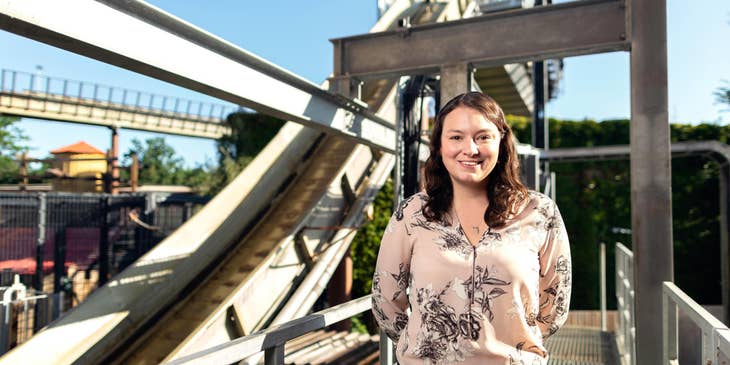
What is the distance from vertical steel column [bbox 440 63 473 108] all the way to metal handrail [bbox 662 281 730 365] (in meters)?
3.06

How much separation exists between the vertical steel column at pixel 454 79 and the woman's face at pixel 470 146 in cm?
428

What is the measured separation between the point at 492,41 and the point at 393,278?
186 inches

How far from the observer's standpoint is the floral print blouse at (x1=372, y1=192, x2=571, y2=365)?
149 centimetres

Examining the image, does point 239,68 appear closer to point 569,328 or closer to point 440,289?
point 440,289

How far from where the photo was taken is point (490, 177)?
66.8 inches

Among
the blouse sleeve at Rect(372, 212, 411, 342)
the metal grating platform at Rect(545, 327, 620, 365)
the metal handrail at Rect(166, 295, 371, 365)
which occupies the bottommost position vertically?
the metal grating platform at Rect(545, 327, 620, 365)

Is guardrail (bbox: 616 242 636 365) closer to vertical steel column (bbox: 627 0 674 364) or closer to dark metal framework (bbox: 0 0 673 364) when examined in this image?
vertical steel column (bbox: 627 0 674 364)

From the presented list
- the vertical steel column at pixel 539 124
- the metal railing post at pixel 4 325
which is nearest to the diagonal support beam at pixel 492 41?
the metal railing post at pixel 4 325

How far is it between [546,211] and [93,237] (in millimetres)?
12826

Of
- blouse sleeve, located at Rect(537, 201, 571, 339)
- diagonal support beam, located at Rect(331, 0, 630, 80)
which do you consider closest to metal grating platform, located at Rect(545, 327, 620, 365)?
diagonal support beam, located at Rect(331, 0, 630, 80)

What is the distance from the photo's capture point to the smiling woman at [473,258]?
1493mm

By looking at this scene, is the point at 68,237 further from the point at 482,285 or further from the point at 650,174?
the point at 482,285

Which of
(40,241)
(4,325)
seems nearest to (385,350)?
(4,325)

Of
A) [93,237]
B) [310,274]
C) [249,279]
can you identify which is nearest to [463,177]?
[249,279]
